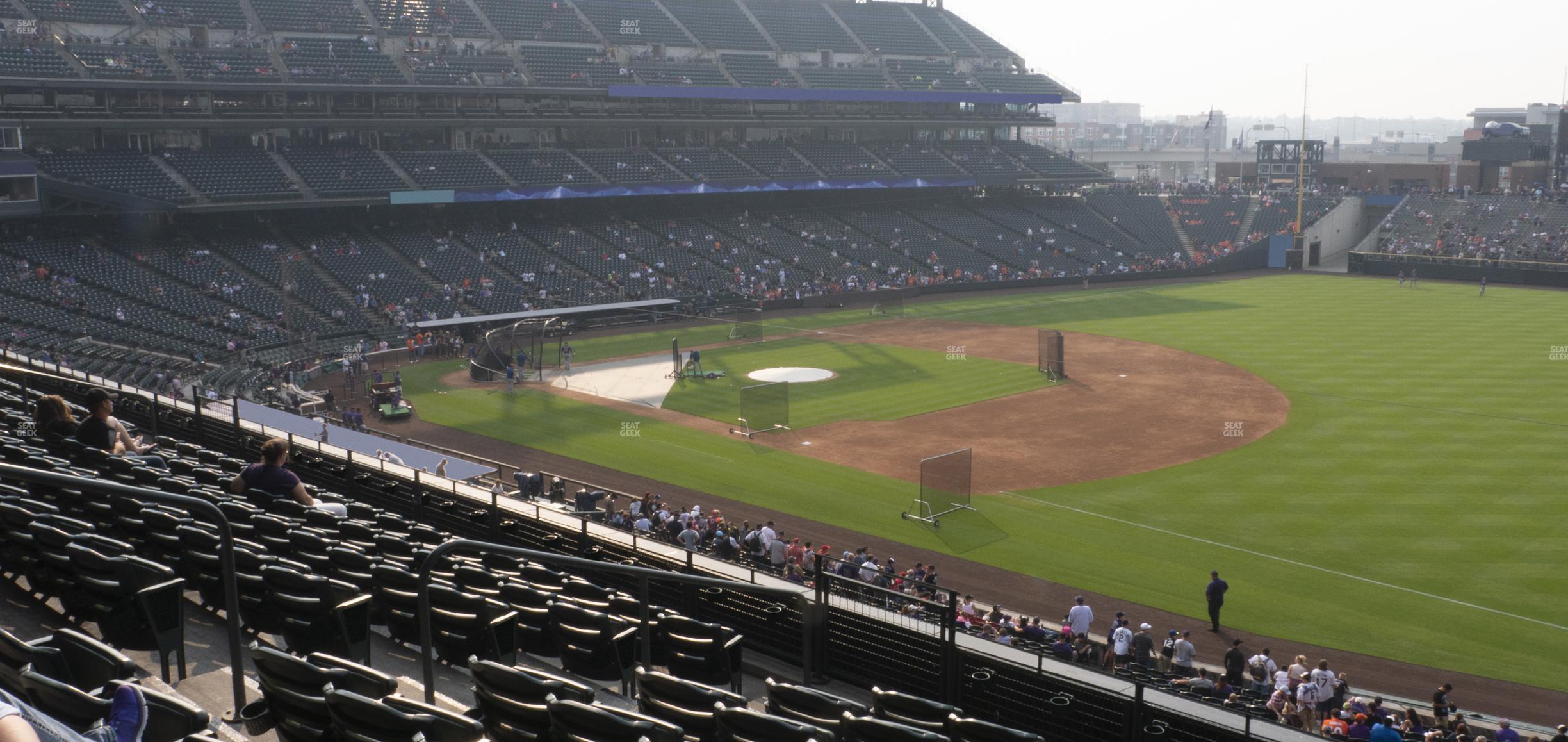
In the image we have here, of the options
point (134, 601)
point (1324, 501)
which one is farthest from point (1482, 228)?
point (134, 601)

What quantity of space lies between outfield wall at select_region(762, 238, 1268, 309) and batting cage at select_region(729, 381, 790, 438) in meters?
27.9

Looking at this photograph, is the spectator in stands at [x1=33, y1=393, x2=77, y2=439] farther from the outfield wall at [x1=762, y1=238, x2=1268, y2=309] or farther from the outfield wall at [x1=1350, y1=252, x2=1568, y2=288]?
the outfield wall at [x1=1350, y1=252, x2=1568, y2=288]

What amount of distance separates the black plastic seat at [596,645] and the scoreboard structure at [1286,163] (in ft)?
321

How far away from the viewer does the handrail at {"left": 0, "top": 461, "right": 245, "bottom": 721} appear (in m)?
6.94

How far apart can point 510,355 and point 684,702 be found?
4077cm

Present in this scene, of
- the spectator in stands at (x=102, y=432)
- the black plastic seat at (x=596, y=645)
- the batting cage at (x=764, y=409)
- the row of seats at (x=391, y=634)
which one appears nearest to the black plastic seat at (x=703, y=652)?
the row of seats at (x=391, y=634)

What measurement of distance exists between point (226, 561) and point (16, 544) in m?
3.88

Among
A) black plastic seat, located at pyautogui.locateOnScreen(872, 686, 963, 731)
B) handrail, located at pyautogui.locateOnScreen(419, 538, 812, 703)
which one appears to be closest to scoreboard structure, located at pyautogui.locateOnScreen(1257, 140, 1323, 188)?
handrail, located at pyautogui.locateOnScreen(419, 538, 812, 703)

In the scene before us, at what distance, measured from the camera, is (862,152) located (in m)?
83.6

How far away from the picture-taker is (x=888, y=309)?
215 feet

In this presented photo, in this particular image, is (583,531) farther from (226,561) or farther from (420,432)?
(420,432)

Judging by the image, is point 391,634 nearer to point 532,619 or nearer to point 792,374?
point 532,619

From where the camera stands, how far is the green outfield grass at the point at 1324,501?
22.1 metres

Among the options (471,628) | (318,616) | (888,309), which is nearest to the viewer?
(318,616)
